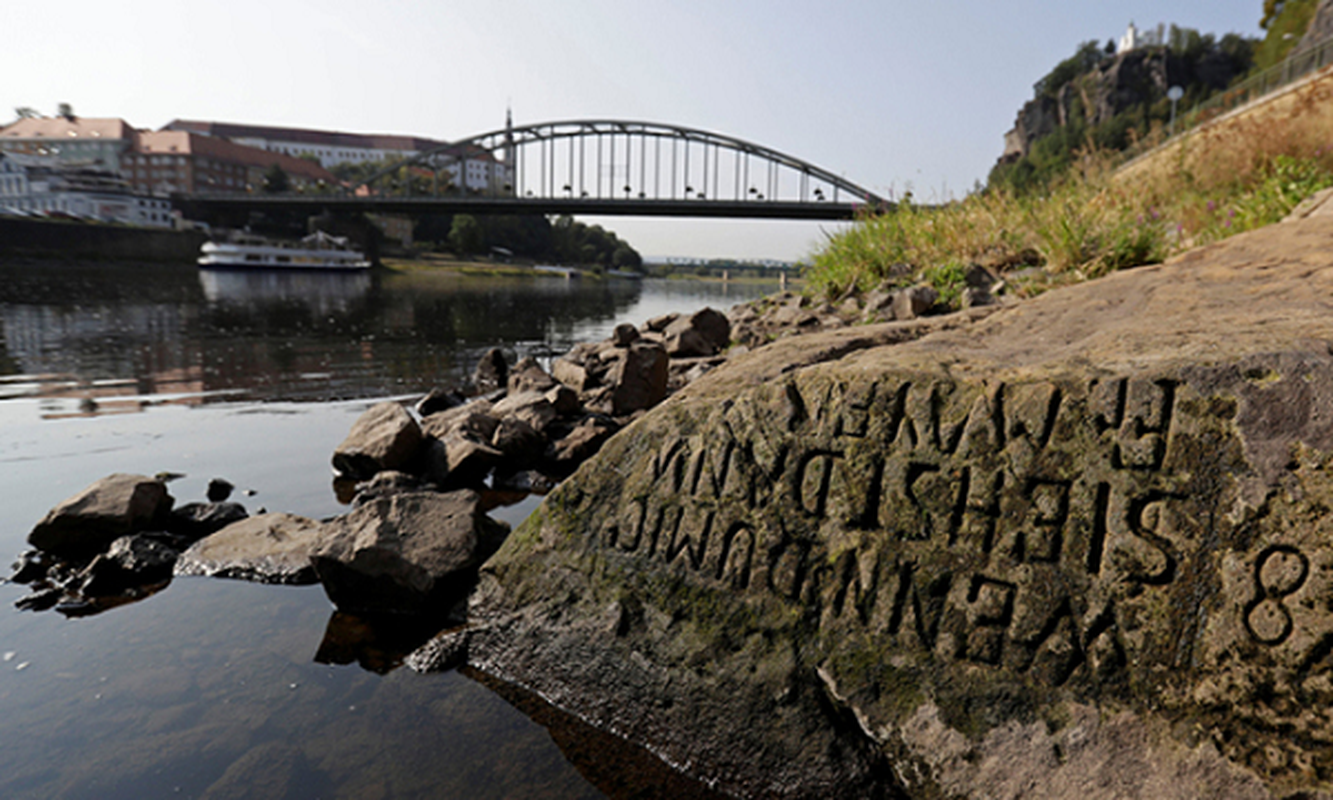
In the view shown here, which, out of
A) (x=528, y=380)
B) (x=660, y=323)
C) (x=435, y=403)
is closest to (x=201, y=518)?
(x=435, y=403)

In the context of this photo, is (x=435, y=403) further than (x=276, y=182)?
No

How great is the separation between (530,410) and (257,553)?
3.02 meters

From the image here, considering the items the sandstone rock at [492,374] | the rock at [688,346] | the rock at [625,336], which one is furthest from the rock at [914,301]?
the sandstone rock at [492,374]

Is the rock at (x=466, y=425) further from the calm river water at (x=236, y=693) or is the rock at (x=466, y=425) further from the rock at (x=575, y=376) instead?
the rock at (x=575, y=376)

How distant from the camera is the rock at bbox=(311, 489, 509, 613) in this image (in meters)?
3.57

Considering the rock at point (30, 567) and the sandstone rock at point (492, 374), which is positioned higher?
the sandstone rock at point (492, 374)

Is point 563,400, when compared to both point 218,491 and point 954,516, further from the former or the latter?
point 954,516

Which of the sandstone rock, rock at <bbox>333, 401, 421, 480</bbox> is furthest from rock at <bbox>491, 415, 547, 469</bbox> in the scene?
the sandstone rock

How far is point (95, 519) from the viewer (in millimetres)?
4238

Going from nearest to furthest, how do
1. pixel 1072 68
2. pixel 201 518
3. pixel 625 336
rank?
pixel 201 518
pixel 625 336
pixel 1072 68

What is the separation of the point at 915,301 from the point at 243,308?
24.0 meters

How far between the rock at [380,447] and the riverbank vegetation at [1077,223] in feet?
20.1

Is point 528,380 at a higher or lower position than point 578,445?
higher

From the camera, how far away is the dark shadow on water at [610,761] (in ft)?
8.20
